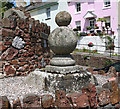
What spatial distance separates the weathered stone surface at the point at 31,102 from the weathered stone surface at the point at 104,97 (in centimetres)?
127

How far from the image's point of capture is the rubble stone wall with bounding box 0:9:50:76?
5453mm

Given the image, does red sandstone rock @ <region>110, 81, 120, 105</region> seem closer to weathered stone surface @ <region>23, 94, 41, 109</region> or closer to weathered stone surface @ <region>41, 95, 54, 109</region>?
weathered stone surface @ <region>41, 95, 54, 109</region>

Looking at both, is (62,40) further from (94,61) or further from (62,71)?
(94,61)

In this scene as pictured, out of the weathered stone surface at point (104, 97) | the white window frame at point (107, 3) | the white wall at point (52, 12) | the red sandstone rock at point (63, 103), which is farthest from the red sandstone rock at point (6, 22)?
the white wall at point (52, 12)

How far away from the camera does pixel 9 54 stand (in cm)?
550

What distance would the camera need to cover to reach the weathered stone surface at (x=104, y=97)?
3.18 m

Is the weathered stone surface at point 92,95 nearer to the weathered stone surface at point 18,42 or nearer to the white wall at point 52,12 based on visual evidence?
the weathered stone surface at point 18,42

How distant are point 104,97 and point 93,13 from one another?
15687 mm

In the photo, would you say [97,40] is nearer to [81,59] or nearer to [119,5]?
[119,5]

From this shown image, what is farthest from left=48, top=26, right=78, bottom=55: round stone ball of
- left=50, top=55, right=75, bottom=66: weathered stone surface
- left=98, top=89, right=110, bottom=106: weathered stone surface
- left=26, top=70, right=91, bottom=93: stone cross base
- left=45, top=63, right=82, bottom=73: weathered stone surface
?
left=98, top=89, right=110, bottom=106: weathered stone surface

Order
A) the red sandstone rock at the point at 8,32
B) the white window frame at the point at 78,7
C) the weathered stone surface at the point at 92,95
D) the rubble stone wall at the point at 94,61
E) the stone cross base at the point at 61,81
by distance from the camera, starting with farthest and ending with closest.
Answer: the white window frame at the point at 78,7, the rubble stone wall at the point at 94,61, the red sandstone rock at the point at 8,32, the stone cross base at the point at 61,81, the weathered stone surface at the point at 92,95

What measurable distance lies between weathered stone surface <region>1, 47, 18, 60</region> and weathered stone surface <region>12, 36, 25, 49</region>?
173 mm

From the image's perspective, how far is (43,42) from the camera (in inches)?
279

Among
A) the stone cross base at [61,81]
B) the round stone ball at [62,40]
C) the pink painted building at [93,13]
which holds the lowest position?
the stone cross base at [61,81]
